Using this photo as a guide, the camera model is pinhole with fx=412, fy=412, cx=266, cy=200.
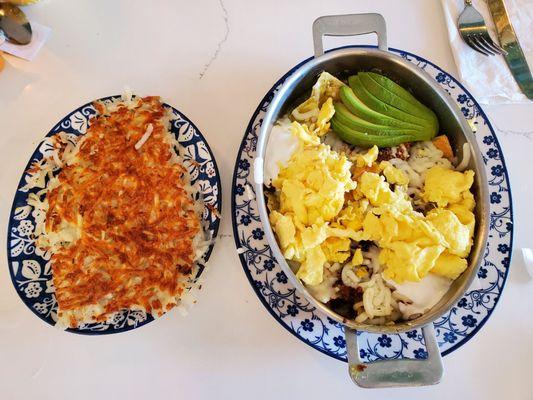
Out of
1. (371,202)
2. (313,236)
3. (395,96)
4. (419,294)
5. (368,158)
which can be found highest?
(395,96)

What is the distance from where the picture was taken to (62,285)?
4.93ft

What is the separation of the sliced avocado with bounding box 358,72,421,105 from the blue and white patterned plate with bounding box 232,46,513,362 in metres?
0.38

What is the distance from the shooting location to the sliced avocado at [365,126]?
1.51 meters

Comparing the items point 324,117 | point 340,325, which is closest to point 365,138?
point 324,117

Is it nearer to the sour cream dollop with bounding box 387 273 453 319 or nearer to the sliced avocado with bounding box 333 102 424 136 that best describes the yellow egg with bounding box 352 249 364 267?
the sour cream dollop with bounding box 387 273 453 319

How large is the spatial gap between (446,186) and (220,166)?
88cm

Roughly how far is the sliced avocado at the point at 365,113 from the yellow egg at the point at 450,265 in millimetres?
485

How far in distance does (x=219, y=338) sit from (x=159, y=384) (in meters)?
0.28

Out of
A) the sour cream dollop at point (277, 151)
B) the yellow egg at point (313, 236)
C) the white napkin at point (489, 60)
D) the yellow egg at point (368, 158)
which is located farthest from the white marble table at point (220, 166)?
the yellow egg at point (368, 158)

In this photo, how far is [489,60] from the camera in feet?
5.84

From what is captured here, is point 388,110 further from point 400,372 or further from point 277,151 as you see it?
point 400,372

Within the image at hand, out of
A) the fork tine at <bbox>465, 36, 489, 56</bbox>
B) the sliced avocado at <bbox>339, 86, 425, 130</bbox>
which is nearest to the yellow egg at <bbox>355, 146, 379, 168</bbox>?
the sliced avocado at <bbox>339, 86, 425, 130</bbox>

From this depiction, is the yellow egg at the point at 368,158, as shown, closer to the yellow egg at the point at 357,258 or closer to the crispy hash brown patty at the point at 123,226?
the yellow egg at the point at 357,258

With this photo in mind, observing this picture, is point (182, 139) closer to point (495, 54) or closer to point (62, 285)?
point (62, 285)
